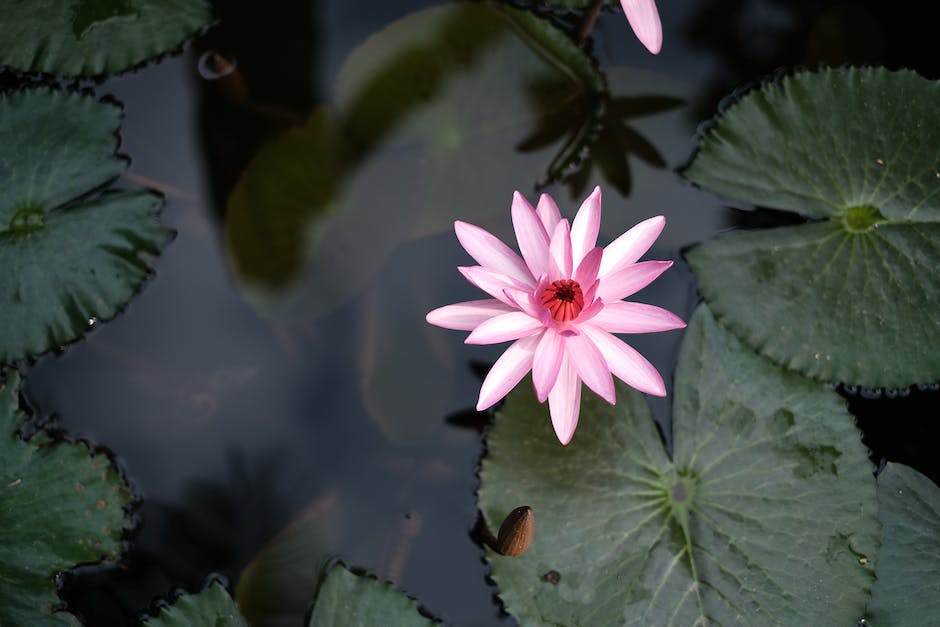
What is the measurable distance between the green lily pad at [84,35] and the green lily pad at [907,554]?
109 inches

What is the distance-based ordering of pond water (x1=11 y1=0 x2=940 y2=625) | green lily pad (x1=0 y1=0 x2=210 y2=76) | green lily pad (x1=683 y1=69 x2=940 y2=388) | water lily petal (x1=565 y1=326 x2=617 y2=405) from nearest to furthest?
1. water lily petal (x1=565 y1=326 x2=617 y2=405)
2. green lily pad (x1=683 y1=69 x2=940 y2=388)
3. pond water (x1=11 y1=0 x2=940 y2=625)
4. green lily pad (x1=0 y1=0 x2=210 y2=76)

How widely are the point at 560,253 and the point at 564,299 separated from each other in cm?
11

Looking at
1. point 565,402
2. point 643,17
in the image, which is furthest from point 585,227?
point 643,17

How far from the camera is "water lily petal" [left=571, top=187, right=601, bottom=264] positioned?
5.90 feet

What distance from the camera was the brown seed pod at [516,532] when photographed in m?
1.85

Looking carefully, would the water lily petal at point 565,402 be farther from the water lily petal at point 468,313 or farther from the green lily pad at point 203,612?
the green lily pad at point 203,612

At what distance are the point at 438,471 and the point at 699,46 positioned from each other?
6.35 ft

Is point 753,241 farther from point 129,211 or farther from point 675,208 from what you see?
point 129,211

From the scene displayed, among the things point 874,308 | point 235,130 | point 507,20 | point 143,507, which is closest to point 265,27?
point 235,130

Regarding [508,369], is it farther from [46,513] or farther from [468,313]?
[46,513]

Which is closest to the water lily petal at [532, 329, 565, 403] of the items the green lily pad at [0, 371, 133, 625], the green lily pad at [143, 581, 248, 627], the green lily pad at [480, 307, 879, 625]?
the green lily pad at [480, 307, 879, 625]

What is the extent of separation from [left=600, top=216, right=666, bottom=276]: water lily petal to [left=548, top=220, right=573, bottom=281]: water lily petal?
0.11 m

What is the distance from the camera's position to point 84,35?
2494mm

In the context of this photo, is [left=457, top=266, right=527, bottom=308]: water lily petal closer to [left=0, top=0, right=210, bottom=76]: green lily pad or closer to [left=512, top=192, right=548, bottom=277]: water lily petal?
[left=512, top=192, right=548, bottom=277]: water lily petal
